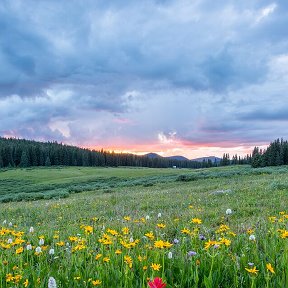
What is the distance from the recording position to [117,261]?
3.56m

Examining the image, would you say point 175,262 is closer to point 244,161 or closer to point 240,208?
point 240,208

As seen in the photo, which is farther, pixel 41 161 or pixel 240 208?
pixel 41 161

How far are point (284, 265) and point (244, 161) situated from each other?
653ft

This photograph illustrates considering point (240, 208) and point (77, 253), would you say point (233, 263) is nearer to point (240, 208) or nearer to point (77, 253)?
point (77, 253)

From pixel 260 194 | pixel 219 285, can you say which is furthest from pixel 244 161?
pixel 219 285

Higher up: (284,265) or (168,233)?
(284,265)

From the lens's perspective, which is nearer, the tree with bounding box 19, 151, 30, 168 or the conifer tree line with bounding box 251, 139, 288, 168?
the conifer tree line with bounding box 251, 139, 288, 168

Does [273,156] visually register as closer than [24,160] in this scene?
Yes

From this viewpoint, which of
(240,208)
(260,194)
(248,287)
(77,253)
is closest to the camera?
(248,287)

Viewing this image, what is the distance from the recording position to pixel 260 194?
1386 centimetres

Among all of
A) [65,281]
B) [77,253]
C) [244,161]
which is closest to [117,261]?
[65,281]

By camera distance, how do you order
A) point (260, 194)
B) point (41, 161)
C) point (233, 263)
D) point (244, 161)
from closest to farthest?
point (233, 263) → point (260, 194) → point (41, 161) → point (244, 161)

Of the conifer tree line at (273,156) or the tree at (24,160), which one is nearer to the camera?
the conifer tree line at (273,156)

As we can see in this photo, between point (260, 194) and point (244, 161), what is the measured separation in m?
188
